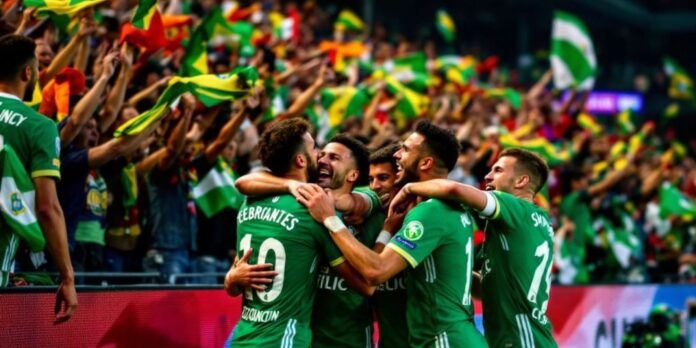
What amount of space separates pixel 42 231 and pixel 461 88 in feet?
40.1

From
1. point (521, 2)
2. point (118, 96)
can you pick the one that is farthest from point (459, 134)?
point (521, 2)

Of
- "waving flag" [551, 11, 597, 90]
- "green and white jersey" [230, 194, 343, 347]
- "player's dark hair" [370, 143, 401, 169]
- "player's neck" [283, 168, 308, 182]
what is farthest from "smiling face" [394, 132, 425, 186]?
"waving flag" [551, 11, 597, 90]

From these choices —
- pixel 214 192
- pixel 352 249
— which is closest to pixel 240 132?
pixel 214 192

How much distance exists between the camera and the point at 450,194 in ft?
19.0

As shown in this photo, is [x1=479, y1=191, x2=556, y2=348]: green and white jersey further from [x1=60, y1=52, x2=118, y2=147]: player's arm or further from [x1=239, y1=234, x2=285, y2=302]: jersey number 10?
[x1=60, y1=52, x2=118, y2=147]: player's arm

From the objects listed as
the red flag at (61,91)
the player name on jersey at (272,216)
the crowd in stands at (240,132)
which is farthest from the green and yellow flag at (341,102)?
the player name on jersey at (272,216)

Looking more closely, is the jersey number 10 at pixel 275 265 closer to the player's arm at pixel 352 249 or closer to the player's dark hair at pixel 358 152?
the player's arm at pixel 352 249

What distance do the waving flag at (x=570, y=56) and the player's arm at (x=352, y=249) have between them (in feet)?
38.2

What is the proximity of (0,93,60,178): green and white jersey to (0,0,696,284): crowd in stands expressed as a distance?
1170 mm

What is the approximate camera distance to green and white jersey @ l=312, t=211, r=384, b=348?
5.96 meters

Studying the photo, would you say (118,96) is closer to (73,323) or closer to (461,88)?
(73,323)

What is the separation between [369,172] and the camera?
21.5ft

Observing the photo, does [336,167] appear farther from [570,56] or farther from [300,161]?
[570,56]

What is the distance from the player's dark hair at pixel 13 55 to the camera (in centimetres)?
571
